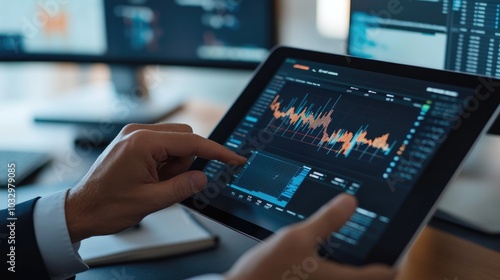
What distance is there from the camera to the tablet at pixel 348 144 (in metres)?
0.73

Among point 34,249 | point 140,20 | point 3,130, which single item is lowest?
point 3,130

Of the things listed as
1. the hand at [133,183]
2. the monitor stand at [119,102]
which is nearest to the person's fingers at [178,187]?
the hand at [133,183]

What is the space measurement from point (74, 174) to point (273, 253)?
80 centimetres

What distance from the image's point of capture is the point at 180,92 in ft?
5.93

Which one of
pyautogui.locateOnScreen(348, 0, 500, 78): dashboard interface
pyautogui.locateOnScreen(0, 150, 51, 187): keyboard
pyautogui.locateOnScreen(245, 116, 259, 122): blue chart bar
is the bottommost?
pyautogui.locateOnScreen(0, 150, 51, 187): keyboard

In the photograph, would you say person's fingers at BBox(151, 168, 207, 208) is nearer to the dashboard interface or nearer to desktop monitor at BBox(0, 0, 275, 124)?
the dashboard interface

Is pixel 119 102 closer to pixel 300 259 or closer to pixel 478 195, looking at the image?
pixel 478 195

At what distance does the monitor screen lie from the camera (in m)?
1.55

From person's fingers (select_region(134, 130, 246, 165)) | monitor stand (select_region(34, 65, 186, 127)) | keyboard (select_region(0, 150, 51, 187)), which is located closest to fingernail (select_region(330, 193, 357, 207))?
person's fingers (select_region(134, 130, 246, 165))

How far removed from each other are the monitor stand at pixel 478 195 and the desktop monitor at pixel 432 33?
0.44 feet

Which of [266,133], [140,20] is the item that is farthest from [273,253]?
[140,20]

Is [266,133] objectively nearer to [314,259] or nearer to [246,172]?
[246,172]

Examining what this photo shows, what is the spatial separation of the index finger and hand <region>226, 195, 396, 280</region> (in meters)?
0.27

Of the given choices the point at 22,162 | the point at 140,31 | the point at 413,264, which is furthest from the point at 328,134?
the point at 140,31
